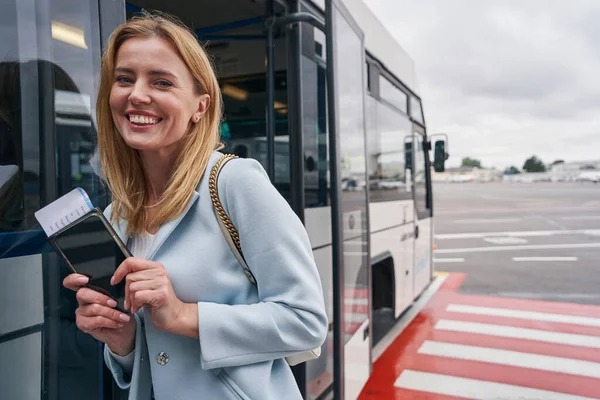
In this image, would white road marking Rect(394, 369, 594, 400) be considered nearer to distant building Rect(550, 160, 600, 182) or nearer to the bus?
the bus

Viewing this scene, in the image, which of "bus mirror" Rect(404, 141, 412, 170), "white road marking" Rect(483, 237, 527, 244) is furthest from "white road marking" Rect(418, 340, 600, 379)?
"white road marking" Rect(483, 237, 527, 244)

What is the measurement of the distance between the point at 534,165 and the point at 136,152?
13031 centimetres

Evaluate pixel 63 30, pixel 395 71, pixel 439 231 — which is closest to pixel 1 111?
pixel 63 30

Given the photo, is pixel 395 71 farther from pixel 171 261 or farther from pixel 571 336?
pixel 171 261

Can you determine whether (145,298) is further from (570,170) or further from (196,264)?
(570,170)

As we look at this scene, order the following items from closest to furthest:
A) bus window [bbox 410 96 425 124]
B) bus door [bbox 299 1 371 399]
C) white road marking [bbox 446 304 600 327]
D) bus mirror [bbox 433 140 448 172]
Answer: bus door [bbox 299 1 371 399] < bus window [bbox 410 96 425 124] < white road marking [bbox 446 304 600 327] < bus mirror [bbox 433 140 448 172]

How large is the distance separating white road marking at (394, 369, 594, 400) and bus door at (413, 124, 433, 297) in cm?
160

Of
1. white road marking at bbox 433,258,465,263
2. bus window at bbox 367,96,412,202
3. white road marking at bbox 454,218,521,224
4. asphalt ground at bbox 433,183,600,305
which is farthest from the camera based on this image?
white road marking at bbox 454,218,521,224

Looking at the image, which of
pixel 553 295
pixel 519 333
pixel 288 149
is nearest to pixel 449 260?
pixel 553 295

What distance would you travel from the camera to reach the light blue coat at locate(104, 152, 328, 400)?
103 cm

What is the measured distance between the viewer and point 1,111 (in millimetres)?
1155

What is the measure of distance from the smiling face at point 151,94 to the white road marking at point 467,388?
3.52 m

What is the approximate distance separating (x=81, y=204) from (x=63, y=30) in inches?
23.4

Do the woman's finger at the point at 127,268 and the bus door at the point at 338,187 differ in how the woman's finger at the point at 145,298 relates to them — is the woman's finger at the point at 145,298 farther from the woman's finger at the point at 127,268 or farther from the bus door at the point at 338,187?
the bus door at the point at 338,187
